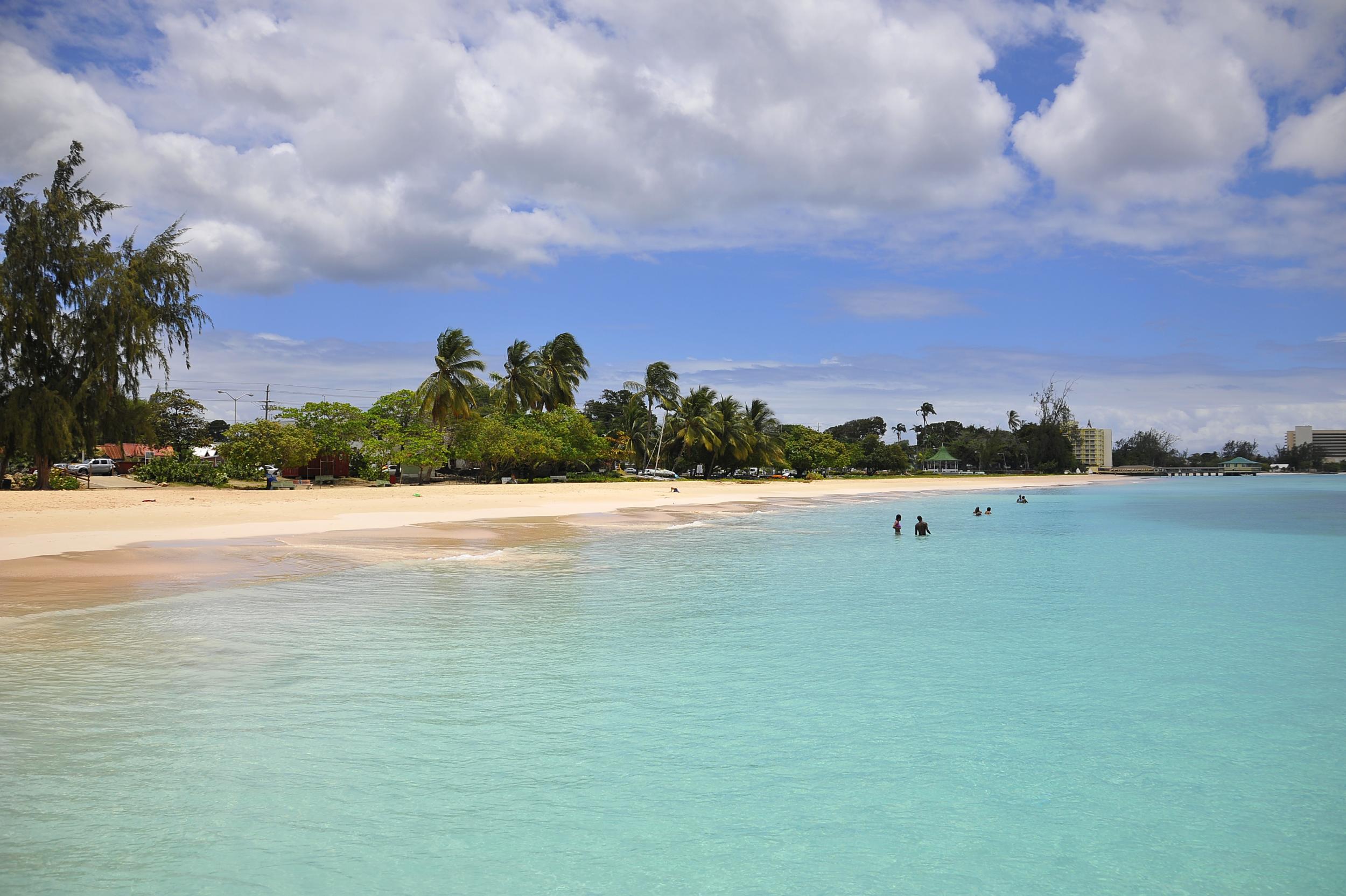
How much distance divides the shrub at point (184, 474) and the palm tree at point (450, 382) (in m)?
12.7

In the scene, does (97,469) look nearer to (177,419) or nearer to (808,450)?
(177,419)

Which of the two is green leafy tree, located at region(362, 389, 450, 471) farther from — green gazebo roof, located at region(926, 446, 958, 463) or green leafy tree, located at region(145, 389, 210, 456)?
green gazebo roof, located at region(926, 446, 958, 463)

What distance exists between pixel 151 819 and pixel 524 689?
3.72 m

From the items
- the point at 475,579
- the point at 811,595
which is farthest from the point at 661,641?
the point at 475,579

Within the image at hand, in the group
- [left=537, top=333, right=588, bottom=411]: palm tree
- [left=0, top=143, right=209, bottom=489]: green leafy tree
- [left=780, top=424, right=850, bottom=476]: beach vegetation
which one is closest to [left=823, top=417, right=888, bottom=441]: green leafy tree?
[left=780, top=424, right=850, bottom=476]: beach vegetation

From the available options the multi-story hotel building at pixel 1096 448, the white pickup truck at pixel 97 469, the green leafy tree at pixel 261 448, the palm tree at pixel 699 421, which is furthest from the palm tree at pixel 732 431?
the multi-story hotel building at pixel 1096 448

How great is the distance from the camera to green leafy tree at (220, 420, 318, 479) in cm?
4347

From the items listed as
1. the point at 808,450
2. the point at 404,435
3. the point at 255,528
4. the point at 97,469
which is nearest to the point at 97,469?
the point at 97,469

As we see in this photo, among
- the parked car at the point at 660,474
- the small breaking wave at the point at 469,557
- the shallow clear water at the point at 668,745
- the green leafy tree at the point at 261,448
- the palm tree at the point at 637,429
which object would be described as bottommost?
the shallow clear water at the point at 668,745

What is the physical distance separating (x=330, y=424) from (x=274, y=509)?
19895mm

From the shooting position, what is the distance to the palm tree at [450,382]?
51.9 metres

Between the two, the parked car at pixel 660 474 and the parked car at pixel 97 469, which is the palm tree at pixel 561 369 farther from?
the parked car at pixel 97 469

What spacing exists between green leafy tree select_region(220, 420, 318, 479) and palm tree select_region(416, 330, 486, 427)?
898 centimetres

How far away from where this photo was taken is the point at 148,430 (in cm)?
3675
